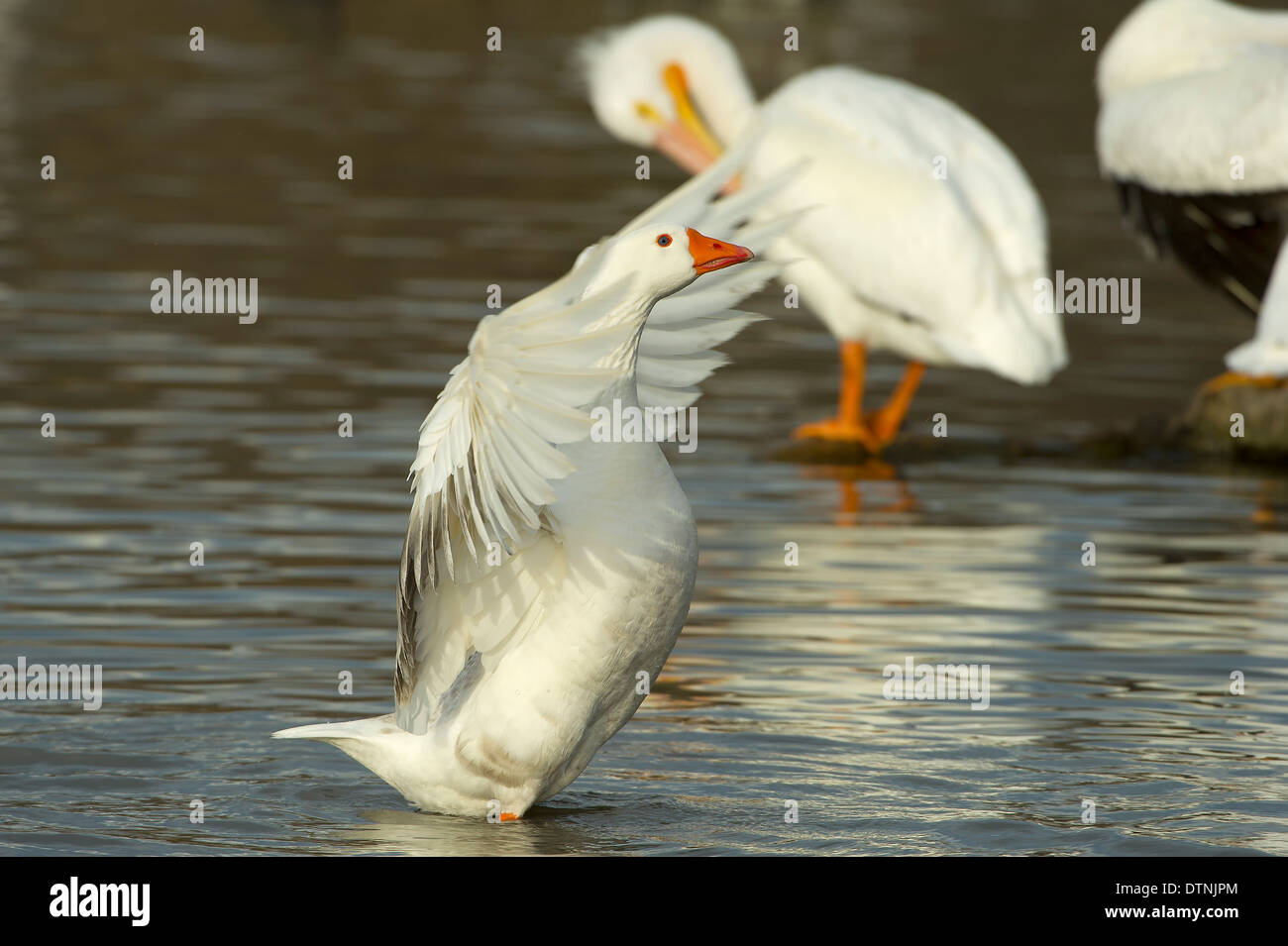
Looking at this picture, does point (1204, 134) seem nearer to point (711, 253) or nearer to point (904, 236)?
point (904, 236)

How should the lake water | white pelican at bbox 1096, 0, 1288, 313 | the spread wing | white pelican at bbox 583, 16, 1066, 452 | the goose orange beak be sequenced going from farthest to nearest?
white pelican at bbox 1096, 0, 1288, 313 < white pelican at bbox 583, 16, 1066, 452 < the lake water < the goose orange beak < the spread wing

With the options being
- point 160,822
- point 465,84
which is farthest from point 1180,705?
point 465,84

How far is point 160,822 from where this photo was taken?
6480 millimetres

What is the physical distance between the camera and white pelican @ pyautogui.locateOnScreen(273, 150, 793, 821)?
578 cm

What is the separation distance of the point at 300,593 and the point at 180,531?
1.16 metres

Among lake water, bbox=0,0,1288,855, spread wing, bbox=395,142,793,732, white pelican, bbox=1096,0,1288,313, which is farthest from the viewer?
white pelican, bbox=1096,0,1288,313

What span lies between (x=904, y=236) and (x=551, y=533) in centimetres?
637

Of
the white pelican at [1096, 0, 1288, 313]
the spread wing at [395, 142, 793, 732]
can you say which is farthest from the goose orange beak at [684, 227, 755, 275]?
the white pelican at [1096, 0, 1288, 313]

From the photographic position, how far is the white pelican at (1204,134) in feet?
41.4

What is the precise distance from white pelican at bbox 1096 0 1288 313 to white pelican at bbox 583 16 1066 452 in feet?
3.07

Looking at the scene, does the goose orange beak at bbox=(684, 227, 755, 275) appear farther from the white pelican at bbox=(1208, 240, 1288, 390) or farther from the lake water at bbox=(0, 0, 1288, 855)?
the white pelican at bbox=(1208, 240, 1288, 390)

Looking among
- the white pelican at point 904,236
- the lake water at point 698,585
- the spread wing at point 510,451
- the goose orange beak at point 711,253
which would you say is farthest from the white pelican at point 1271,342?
the goose orange beak at point 711,253

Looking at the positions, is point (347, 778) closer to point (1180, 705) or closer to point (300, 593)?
point (300, 593)

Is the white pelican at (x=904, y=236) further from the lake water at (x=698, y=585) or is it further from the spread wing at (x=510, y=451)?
the spread wing at (x=510, y=451)
